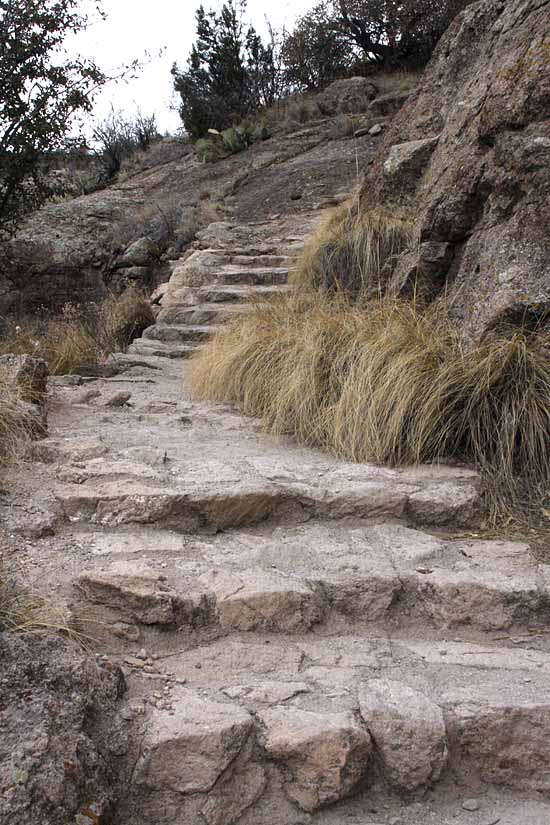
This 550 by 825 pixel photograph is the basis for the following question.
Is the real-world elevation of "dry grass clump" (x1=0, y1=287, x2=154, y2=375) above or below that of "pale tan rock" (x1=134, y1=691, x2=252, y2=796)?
→ above

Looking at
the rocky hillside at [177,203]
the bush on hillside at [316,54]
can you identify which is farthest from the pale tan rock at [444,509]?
the bush on hillside at [316,54]

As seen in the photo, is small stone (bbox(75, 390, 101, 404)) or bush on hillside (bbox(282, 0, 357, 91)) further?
bush on hillside (bbox(282, 0, 357, 91))

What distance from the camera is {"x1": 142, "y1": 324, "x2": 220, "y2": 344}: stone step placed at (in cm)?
621

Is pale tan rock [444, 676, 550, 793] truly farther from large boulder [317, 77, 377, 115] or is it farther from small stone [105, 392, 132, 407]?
large boulder [317, 77, 377, 115]

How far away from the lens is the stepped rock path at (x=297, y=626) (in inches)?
61.9

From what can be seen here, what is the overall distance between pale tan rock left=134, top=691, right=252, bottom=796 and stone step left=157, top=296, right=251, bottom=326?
4841 mm

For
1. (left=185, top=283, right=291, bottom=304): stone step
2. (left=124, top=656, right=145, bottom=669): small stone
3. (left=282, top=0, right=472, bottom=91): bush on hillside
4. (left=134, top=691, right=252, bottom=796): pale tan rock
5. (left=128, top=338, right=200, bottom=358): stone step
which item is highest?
(left=282, top=0, right=472, bottom=91): bush on hillside

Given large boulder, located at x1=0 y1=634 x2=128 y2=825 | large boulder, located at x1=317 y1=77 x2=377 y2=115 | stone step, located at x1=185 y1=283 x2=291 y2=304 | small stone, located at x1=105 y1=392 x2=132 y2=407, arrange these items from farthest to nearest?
large boulder, located at x1=317 y1=77 x2=377 y2=115 → stone step, located at x1=185 y1=283 x2=291 y2=304 → small stone, located at x1=105 y1=392 x2=132 y2=407 → large boulder, located at x1=0 y1=634 x2=128 y2=825

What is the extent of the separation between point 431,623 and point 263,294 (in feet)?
15.3

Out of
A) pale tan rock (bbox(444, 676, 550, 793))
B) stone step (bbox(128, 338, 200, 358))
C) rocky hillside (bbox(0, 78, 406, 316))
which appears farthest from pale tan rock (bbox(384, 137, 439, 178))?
pale tan rock (bbox(444, 676, 550, 793))

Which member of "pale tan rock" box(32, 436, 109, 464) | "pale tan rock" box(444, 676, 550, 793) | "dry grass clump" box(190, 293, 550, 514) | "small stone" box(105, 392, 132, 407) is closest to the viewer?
"pale tan rock" box(444, 676, 550, 793)

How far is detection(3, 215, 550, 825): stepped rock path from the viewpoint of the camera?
157 cm

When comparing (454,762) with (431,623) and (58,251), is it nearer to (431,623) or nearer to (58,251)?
(431,623)

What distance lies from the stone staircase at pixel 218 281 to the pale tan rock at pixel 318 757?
426 centimetres
